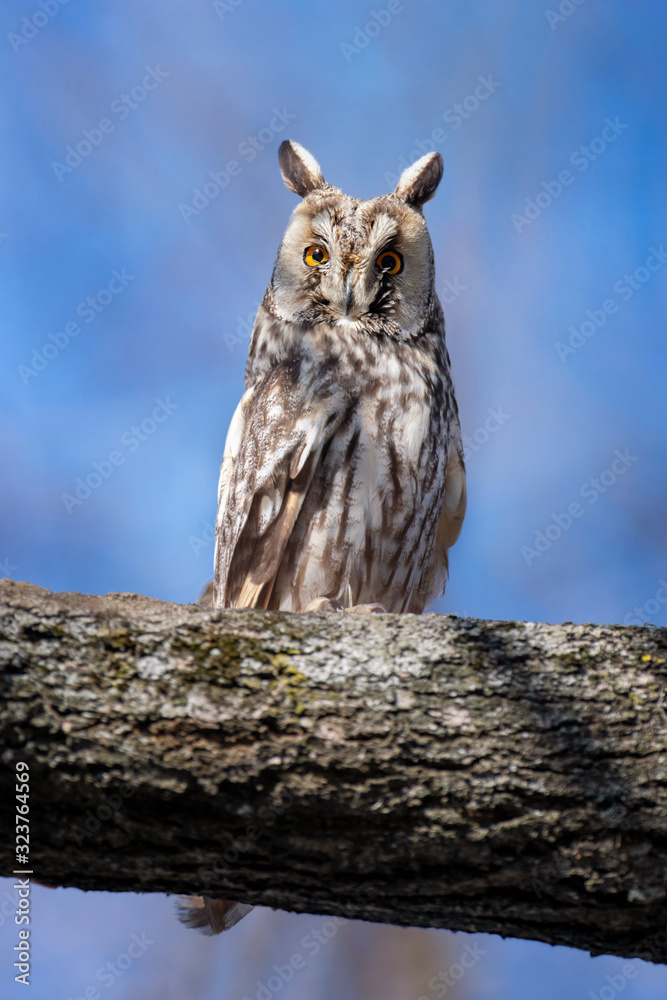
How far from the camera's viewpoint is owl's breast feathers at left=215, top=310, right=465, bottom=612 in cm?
299

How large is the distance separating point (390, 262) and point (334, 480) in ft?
3.16

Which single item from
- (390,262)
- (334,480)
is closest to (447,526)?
(334,480)

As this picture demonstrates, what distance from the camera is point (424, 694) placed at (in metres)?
1.58

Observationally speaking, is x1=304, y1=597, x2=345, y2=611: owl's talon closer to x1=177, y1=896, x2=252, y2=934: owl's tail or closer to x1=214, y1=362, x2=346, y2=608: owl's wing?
x1=214, y1=362, x2=346, y2=608: owl's wing

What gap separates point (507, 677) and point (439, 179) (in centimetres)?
272

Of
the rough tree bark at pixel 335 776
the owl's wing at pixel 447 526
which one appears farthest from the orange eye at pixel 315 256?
the rough tree bark at pixel 335 776

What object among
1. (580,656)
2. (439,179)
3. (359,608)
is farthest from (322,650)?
(439,179)

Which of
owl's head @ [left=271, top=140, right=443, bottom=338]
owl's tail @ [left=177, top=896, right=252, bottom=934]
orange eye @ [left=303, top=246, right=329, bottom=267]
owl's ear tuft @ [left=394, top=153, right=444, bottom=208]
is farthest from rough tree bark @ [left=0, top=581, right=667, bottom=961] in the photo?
owl's ear tuft @ [left=394, top=153, right=444, bottom=208]

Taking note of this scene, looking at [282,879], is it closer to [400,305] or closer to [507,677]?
[507,677]

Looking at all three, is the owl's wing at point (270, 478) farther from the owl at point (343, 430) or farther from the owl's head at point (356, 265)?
the owl's head at point (356, 265)

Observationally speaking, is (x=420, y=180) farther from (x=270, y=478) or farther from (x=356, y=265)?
(x=270, y=478)

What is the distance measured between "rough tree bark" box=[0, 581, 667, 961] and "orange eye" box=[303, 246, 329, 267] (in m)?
2.07

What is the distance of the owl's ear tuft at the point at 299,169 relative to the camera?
12.0ft

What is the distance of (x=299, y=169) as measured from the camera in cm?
369
